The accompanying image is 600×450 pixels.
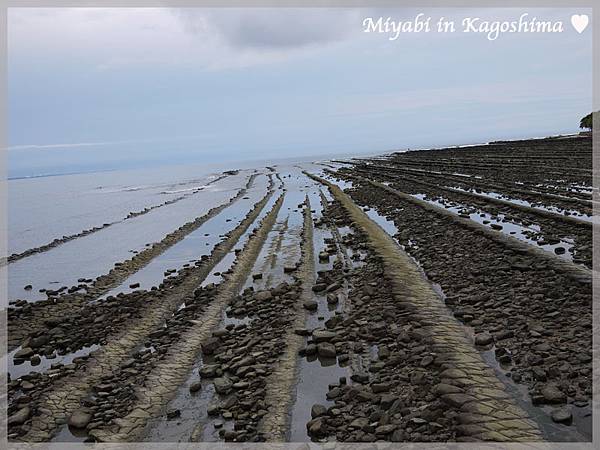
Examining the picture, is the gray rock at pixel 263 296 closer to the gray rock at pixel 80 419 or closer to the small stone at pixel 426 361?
the small stone at pixel 426 361

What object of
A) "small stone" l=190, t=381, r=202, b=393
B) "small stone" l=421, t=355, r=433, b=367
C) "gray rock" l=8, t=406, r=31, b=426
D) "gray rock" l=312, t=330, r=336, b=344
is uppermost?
"small stone" l=421, t=355, r=433, b=367

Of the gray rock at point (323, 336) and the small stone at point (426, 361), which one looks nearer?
the small stone at point (426, 361)

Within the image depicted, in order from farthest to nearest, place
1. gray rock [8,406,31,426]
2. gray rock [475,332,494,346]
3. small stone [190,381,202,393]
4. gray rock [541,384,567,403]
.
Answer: gray rock [475,332,494,346] < small stone [190,381,202,393] < gray rock [8,406,31,426] < gray rock [541,384,567,403]

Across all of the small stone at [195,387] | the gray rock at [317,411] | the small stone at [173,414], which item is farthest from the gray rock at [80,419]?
the gray rock at [317,411]

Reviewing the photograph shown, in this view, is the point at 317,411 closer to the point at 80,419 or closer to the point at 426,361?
the point at 426,361

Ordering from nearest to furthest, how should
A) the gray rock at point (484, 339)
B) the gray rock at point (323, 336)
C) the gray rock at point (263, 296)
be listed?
the gray rock at point (484, 339) < the gray rock at point (323, 336) < the gray rock at point (263, 296)

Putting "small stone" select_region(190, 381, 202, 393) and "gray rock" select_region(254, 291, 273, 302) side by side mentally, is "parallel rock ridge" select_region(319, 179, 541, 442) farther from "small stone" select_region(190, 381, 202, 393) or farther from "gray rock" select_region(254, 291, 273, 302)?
"small stone" select_region(190, 381, 202, 393)

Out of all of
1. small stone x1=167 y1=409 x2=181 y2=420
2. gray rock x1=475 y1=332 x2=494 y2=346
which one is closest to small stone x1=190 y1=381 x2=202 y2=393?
small stone x1=167 y1=409 x2=181 y2=420

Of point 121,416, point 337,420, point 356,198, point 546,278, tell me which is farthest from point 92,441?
point 356,198

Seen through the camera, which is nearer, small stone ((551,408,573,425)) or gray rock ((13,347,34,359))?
small stone ((551,408,573,425))

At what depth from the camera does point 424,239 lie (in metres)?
18.9

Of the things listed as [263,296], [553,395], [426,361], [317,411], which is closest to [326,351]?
[426,361]

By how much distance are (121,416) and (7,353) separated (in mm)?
5584

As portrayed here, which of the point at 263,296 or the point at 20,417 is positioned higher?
the point at 263,296
